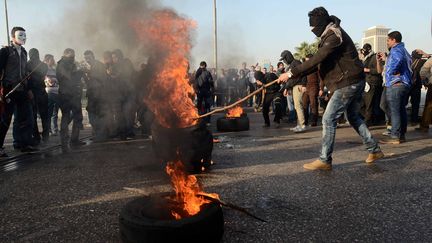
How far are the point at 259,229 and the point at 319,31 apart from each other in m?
3.20

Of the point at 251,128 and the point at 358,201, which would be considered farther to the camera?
the point at 251,128

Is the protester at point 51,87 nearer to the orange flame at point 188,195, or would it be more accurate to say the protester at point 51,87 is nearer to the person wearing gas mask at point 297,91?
the person wearing gas mask at point 297,91

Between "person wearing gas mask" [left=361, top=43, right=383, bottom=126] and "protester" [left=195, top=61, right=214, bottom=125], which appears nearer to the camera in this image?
"person wearing gas mask" [left=361, top=43, right=383, bottom=126]

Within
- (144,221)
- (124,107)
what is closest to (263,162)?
(144,221)

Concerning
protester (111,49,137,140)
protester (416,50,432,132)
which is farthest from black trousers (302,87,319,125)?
protester (111,49,137,140)

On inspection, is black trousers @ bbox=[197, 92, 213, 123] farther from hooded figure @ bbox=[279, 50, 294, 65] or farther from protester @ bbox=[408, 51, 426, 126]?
protester @ bbox=[408, 51, 426, 126]

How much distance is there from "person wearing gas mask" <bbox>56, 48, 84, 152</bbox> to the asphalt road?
0.95 meters

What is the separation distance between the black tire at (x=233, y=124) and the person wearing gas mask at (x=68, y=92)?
137 inches

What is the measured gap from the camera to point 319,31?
16.8ft

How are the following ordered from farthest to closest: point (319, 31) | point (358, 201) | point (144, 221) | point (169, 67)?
point (319, 31)
point (169, 67)
point (358, 201)
point (144, 221)

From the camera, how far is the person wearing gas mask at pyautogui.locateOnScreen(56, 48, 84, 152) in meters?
7.63

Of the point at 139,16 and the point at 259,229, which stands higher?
the point at 139,16

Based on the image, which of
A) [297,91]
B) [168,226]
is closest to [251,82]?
[297,91]

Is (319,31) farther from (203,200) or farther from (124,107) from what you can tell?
(124,107)
